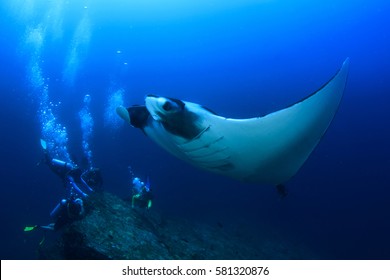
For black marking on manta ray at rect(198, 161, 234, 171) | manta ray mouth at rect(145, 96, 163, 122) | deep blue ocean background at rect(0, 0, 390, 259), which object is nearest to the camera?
manta ray mouth at rect(145, 96, 163, 122)

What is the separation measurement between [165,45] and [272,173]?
4267cm

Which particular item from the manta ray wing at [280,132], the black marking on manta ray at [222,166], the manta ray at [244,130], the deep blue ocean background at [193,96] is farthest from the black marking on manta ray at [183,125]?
the deep blue ocean background at [193,96]

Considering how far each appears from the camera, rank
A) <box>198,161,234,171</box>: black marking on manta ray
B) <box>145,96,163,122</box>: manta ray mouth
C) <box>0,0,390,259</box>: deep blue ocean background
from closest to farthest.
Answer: <box>145,96,163,122</box>: manta ray mouth, <box>198,161,234,171</box>: black marking on manta ray, <box>0,0,390,259</box>: deep blue ocean background

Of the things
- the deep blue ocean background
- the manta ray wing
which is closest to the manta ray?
the manta ray wing

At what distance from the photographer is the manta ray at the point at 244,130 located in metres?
2.30

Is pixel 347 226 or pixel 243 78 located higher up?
pixel 243 78

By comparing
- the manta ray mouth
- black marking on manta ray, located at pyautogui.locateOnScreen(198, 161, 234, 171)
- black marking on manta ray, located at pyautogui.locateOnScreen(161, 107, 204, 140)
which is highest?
the manta ray mouth

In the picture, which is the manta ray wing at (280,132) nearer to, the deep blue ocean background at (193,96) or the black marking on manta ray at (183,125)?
the black marking on manta ray at (183,125)

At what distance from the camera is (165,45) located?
1689 inches

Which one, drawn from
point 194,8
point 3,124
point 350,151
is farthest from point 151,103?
point 350,151

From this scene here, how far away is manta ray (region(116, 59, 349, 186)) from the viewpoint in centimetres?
230

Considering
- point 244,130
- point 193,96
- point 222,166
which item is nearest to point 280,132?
point 244,130

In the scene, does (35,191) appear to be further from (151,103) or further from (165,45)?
(151,103)

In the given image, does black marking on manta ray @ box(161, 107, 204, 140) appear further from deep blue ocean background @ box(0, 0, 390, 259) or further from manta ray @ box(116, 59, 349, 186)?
deep blue ocean background @ box(0, 0, 390, 259)
